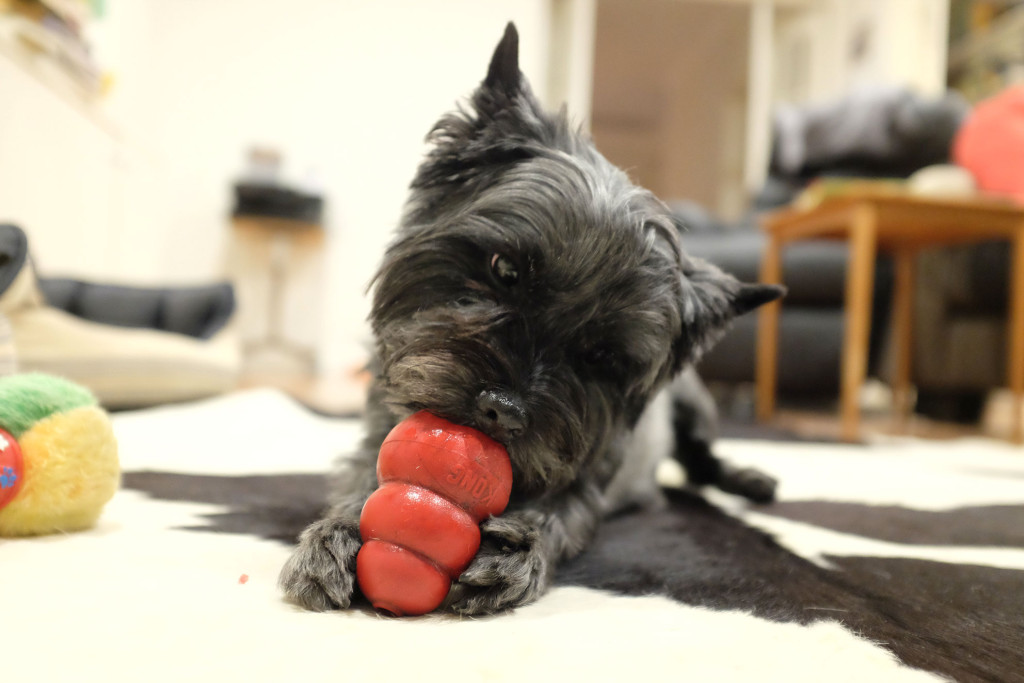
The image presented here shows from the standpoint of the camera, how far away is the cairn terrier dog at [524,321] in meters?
1.02

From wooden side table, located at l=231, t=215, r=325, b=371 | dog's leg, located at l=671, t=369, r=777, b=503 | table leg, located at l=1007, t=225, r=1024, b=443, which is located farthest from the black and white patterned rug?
wooden side table, located at l=231, t=215, r=325, b=371

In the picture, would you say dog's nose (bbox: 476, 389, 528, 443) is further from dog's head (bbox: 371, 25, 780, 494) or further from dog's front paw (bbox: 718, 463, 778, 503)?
dog's front paw (bbox: 718, 463, 778, 503)

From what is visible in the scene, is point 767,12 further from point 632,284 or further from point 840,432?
point 632,284

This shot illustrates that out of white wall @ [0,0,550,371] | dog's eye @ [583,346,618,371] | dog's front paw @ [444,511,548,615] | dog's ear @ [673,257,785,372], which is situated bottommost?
dog's front paw @ [444,511,548,615]

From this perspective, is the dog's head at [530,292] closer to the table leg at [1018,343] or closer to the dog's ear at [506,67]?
the dog's ear at [506,67]

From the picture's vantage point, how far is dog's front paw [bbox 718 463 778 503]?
6.50ft

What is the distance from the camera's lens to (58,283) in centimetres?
356

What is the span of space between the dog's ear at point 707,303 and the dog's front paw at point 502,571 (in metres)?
0.53

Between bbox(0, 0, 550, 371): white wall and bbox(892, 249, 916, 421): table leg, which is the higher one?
bbox(0, 0, 550, 371): white wall

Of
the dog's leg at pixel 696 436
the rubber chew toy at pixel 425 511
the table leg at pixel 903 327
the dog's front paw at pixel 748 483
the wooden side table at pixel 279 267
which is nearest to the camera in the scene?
the rubber chew toy at pixel 425 511

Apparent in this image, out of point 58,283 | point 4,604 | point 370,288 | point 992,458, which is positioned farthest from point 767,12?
point 4,604

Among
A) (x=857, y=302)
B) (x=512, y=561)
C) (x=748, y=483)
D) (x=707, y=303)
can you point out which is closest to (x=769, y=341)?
(x=857, y=302)

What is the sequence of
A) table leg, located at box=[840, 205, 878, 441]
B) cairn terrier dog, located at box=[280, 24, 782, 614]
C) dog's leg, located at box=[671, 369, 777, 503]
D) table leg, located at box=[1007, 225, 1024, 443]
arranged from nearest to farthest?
cairn terrier dog, located at box=[280, 24, 782, 614] < dog's leg, located at box=[671, 369, 777, 503] < table leg, located at box=[840, 205, 878, 441] < table leg, located at box=[1007, 225, 1024, 443]

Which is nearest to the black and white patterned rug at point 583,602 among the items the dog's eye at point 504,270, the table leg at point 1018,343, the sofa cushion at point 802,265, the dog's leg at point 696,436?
the dog's leg at point 696,436
